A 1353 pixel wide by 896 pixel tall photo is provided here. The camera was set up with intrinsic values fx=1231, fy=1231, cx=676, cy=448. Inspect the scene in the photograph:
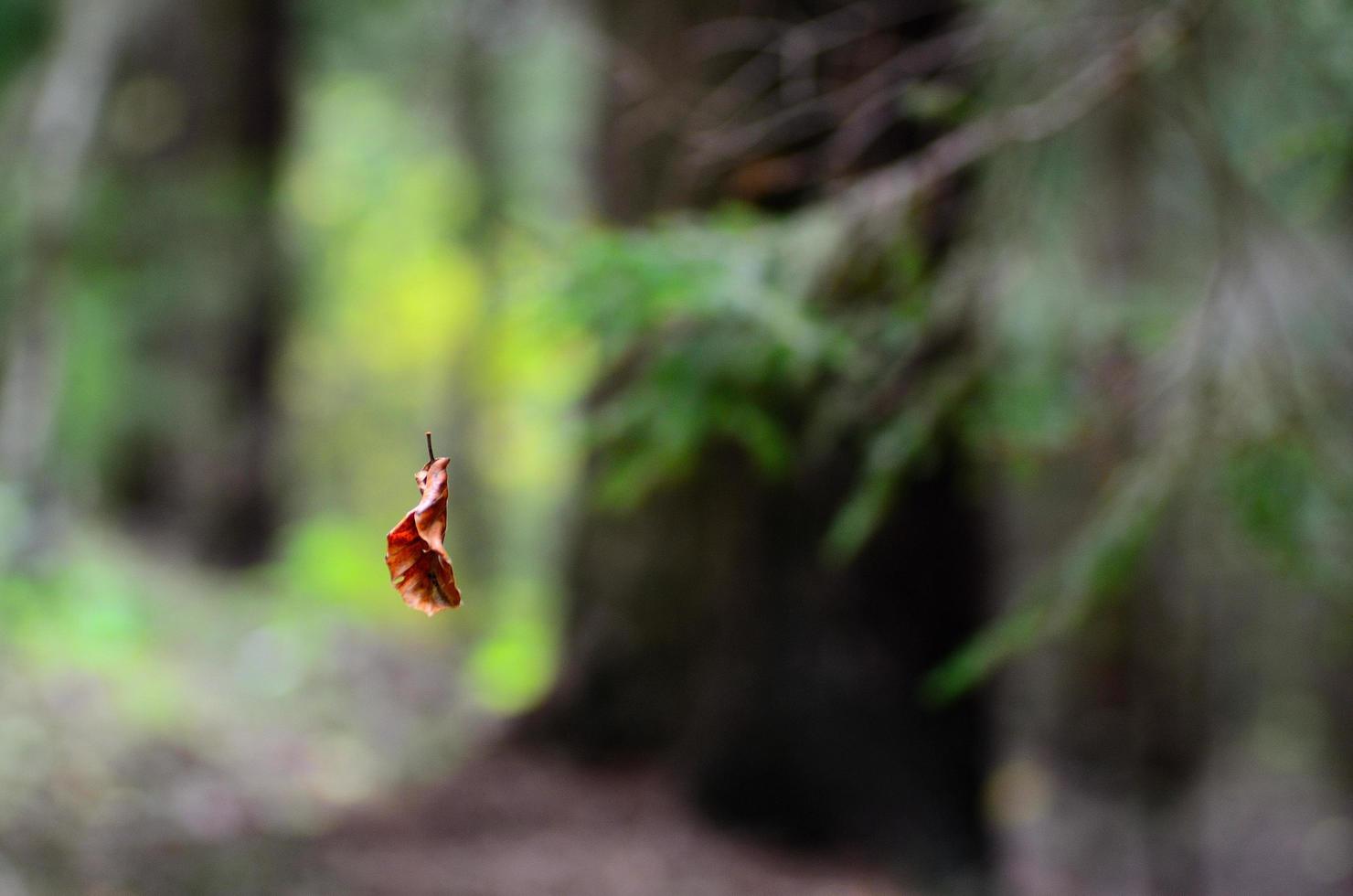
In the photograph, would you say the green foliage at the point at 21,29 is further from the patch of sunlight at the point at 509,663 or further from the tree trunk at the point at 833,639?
the patch of sunlight at the point at 509,663

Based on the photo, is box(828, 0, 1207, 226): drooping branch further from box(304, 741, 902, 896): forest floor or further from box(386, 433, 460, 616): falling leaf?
box(304, 741, 902, 896): forest floor

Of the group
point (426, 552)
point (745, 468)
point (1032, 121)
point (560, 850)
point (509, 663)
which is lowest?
point (426, 552)

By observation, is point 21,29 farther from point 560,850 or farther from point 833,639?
point 833,639

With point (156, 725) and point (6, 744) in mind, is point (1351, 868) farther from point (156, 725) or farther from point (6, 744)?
point (6, 744)

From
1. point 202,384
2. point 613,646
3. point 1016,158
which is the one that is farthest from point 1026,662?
point 1016,158

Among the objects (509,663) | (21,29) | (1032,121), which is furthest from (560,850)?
(509,663)

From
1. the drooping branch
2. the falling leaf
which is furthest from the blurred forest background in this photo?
the falling leaf
